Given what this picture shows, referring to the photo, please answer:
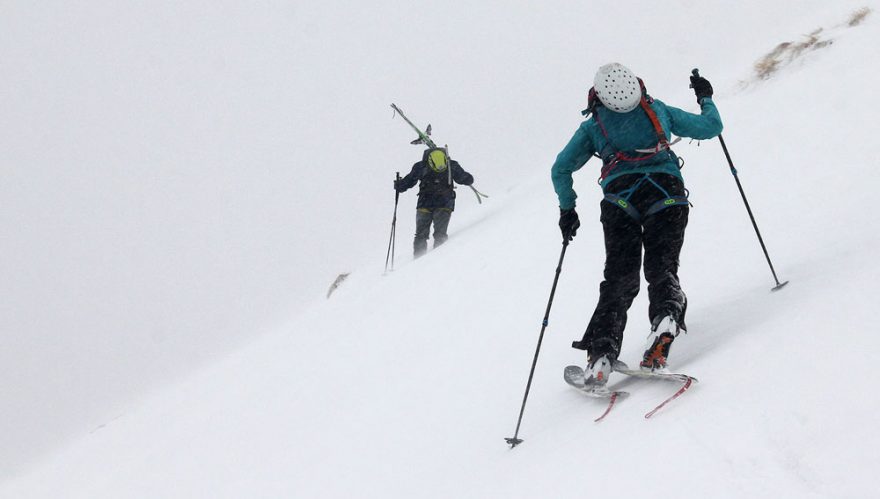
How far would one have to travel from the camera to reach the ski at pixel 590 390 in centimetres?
522

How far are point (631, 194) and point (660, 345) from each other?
3.89 feet

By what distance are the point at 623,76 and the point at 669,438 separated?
8.61ft

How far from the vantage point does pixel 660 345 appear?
5172 mm

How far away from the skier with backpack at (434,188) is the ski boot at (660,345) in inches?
466

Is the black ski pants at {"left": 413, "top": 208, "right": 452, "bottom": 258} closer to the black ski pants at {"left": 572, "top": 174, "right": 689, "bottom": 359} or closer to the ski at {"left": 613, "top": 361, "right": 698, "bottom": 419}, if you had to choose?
the black ski pants at {"left": 572, "top": 174, "right": 689, "bottom": 359}

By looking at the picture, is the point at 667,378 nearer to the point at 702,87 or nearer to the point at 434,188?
the point at 702,87

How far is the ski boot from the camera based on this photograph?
16.9 feet

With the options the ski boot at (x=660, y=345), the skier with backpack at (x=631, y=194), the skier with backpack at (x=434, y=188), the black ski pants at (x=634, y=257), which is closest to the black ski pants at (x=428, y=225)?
the skier with backpack at (x=434, y=188)

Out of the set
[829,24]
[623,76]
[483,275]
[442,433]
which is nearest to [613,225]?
[623,76]

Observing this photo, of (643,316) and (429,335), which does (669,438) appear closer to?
(643,316)

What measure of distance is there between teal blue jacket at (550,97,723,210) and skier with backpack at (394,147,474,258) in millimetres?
10890

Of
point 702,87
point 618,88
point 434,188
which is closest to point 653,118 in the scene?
point 618,88

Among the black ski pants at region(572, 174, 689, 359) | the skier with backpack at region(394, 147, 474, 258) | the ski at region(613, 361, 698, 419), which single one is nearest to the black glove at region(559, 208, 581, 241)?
the black ski pants at region(572, 174, 689, 359)

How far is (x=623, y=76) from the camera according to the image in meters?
5.43
